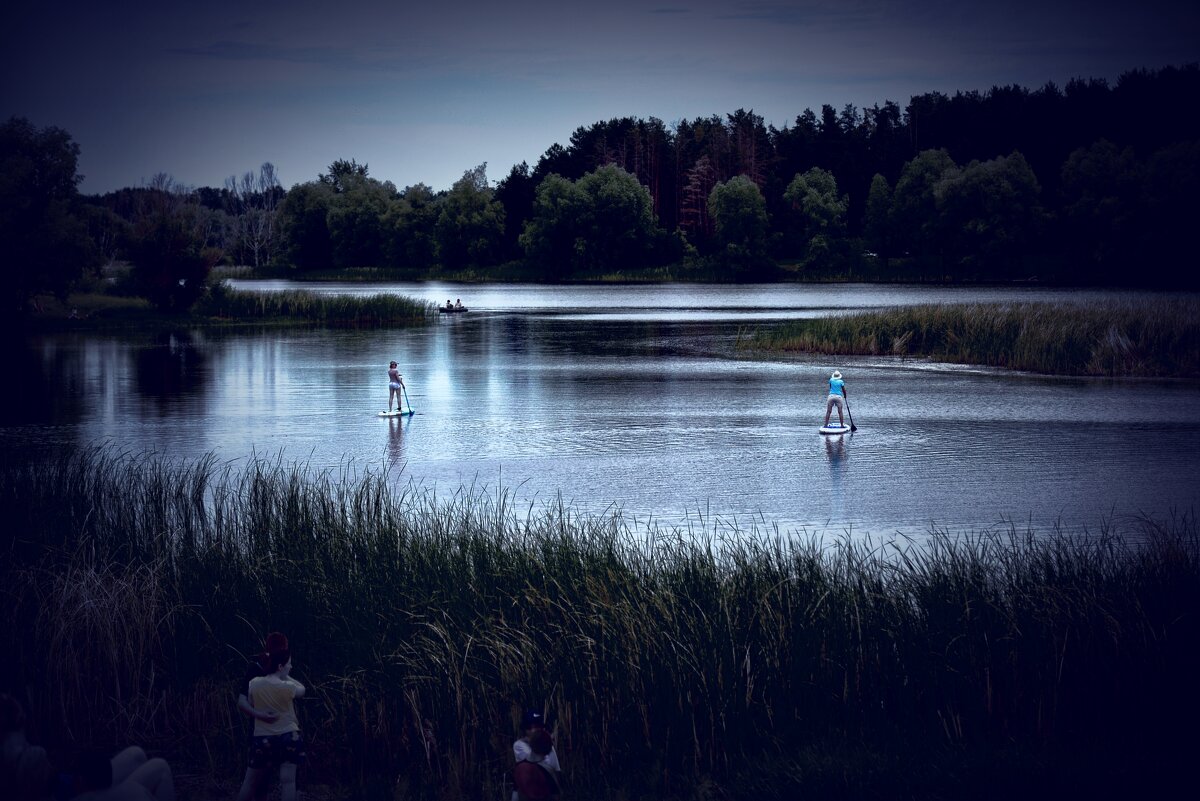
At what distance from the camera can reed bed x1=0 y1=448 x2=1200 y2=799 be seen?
8.36 m

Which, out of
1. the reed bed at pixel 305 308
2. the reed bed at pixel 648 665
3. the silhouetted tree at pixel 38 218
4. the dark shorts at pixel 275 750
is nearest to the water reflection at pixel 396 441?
the reed bed at pixel 648 665

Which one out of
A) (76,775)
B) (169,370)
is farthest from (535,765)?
(169,370)

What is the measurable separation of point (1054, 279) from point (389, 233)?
105 m

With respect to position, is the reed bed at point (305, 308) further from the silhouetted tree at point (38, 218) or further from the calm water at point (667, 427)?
the calm water at point (667, 427)

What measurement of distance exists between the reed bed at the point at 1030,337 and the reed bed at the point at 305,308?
97.5 ft

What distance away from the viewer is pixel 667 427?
27594 millimetres

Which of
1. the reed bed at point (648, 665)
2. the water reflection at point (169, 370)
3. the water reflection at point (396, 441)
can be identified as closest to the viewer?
the reed bed at point (648, 665)

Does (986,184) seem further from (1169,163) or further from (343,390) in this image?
(343,390)

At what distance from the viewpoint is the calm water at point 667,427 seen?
1866 centimetres

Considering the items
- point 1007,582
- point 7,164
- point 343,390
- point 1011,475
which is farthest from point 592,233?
point 1007,582

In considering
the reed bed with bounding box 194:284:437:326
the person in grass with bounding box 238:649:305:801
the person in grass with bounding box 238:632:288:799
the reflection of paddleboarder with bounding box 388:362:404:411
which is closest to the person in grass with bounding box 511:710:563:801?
the person in grass with bounding box 238:649:305:801

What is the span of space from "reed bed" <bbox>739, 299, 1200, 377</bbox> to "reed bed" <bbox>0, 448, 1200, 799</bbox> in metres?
30.0

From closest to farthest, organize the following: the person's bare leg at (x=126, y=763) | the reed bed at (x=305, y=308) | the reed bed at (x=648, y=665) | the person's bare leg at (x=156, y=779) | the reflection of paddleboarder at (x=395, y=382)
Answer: the person's bare leg at (x=156, y=779), the person's bare leg at (x=126, y=763), the reed bed at (x=648, y=665), the reflection of paddleboarder at (x=395, y=382), the reed bed at (x=305, y=308)

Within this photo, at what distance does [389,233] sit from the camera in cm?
18962
